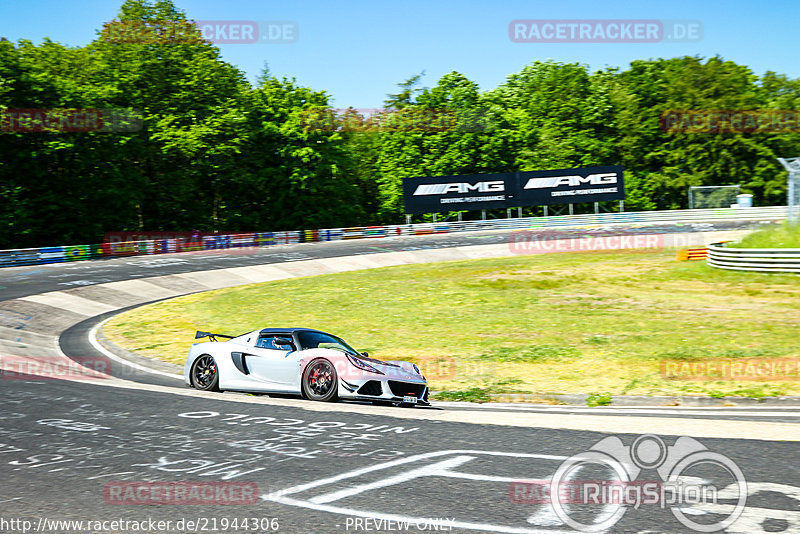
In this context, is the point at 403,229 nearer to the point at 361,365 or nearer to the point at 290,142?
the point at 290,142

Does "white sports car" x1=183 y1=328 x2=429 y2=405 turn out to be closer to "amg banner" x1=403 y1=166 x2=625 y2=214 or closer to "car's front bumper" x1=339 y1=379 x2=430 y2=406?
"car's front bumper" x1=339 y1=379 x2=430 y2=406

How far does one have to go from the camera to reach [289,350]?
39.2 feet

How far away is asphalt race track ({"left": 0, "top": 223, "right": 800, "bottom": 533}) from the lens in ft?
18.5

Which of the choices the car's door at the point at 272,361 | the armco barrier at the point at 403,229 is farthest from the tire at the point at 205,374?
the armco barrier at the point at 403,229

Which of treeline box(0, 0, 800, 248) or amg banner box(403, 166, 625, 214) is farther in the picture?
amg banner box(403, 166, 625, 214)

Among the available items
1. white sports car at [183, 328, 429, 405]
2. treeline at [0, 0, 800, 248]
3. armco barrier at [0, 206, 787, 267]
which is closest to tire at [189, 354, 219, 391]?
white sports car at [183, 328, 429, 405]

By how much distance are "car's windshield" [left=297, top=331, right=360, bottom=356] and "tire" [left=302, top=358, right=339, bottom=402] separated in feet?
1.81

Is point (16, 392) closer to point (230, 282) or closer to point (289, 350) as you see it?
point (289, 350)

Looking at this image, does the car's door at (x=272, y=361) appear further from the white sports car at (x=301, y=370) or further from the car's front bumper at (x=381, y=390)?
the car's front bumper at (x=381, y=390)

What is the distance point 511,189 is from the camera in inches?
2291

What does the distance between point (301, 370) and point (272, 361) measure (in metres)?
0.63

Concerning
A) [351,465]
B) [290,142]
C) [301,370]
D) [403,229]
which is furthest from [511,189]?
[351,465]

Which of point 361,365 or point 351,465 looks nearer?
point 351,465

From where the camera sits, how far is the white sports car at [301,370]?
37.1 feet
